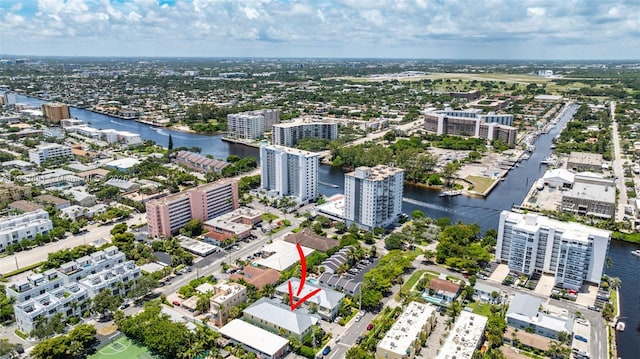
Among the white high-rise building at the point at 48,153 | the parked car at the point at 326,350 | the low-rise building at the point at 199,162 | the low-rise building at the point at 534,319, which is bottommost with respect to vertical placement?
the parked car at the point at 326,350

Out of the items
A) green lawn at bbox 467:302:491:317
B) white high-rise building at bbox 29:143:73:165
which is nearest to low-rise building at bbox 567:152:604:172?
green lawn at bbox 467:302:491:317

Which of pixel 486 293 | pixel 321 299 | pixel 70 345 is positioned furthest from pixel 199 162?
pixel 486 293

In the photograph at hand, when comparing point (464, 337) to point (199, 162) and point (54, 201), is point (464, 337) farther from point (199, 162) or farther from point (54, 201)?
point (199, 162)

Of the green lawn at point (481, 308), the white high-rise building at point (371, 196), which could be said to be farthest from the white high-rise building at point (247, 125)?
the green lawn at point (481, 308)

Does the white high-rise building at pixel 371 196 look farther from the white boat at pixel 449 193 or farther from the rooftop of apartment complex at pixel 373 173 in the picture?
the white boat at pixel 449 193

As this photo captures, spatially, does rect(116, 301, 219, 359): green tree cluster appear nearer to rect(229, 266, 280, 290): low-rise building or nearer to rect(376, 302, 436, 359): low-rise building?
rect(229, 266, 280, 290): low-rise building
